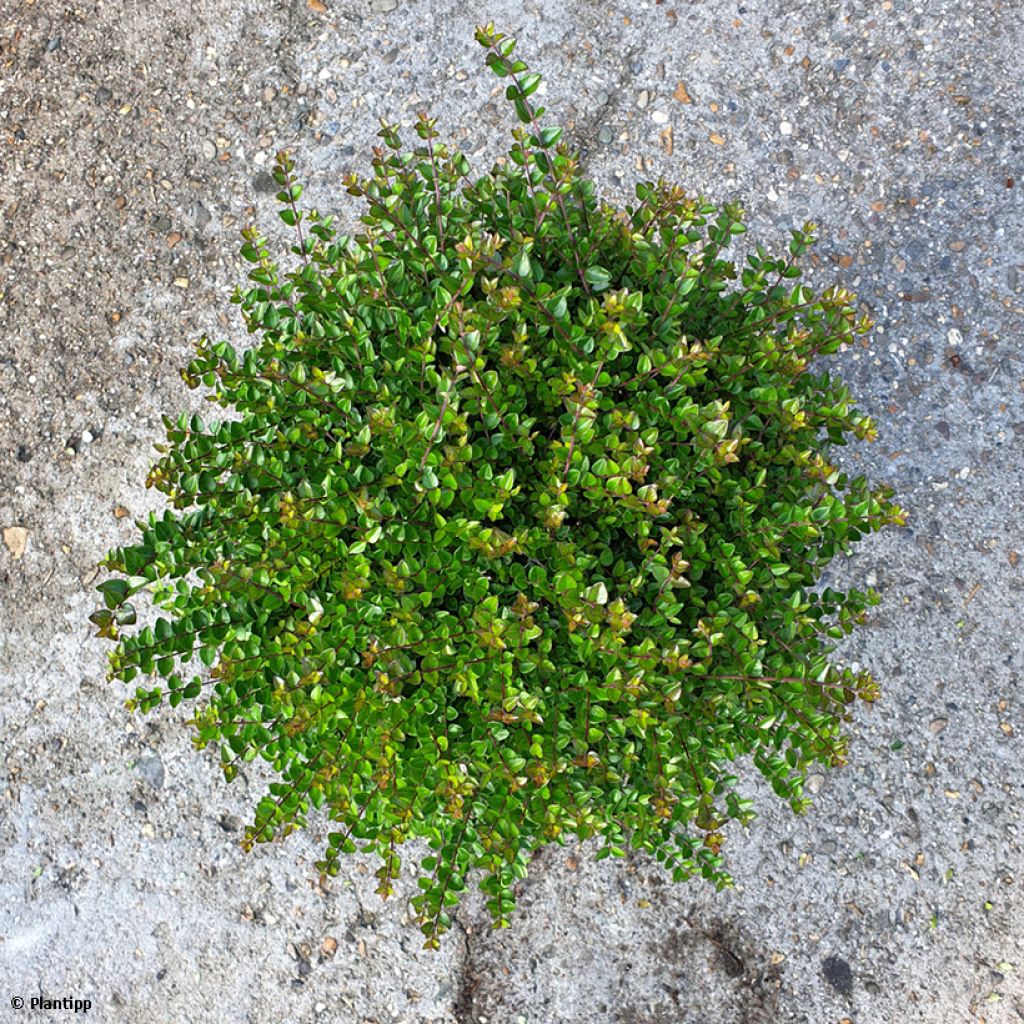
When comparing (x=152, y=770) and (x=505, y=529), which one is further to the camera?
(x=152, y=770)

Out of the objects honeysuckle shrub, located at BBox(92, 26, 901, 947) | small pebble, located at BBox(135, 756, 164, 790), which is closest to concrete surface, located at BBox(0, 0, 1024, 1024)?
small pebble, located at BBox(135, 756, 164, 790)

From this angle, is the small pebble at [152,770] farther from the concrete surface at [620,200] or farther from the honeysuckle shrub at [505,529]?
the honeysuckle shrub at [505,529]

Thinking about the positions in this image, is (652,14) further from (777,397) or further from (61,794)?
(61,794)

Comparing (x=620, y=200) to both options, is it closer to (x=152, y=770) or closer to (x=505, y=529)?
(x=505, y=529)

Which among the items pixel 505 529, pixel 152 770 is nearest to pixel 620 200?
pixel 505 529

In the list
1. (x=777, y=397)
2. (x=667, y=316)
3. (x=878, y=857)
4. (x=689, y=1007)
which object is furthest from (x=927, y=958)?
(x=667, y=316)

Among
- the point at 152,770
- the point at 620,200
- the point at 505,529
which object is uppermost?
the point at 620,200
